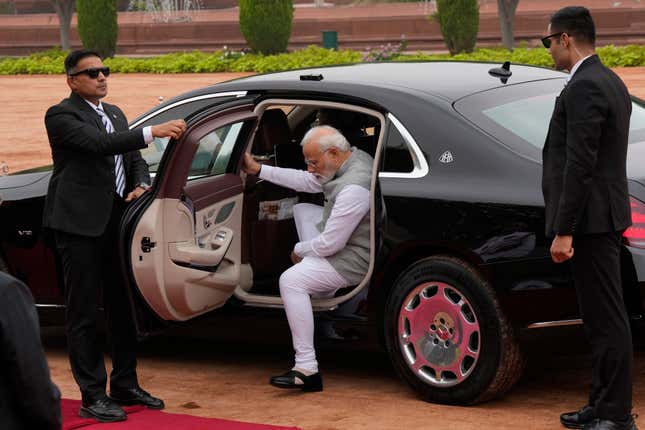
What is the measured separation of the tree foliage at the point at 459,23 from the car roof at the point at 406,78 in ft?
84.7

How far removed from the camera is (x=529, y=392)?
6.44m

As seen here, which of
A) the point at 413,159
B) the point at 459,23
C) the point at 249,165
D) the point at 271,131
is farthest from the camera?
the point at 459,23

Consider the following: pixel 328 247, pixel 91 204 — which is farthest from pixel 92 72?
pixel 328 247

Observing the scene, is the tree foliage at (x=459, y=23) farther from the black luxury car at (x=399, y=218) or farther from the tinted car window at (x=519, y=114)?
the tinted car window at (x=519, y=114)

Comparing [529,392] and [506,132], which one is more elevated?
[506,132]

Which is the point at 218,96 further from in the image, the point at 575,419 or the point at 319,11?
the point at 319,11

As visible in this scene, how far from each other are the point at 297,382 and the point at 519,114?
64.3 inches

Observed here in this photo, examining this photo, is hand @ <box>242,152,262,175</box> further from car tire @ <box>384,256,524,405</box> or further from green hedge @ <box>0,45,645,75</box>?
green hedge @ <box>0,45,645,75</box>

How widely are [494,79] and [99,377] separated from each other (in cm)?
239

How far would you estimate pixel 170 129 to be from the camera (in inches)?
244

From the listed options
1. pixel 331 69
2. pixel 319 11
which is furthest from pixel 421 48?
pixel 331 69

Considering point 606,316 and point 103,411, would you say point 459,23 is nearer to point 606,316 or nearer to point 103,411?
point 103,411

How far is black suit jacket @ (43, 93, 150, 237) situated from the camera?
19.6 ft

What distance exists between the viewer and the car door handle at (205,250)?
256 inches
